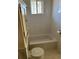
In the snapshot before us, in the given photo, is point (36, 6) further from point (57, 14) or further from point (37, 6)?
point (57, 14)

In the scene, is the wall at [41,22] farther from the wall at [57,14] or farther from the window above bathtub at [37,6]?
the wall at [57,14]

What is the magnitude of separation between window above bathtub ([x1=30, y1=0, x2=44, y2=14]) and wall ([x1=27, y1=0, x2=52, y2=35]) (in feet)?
0.57

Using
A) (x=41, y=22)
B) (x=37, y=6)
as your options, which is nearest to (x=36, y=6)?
(x=37, y=6)

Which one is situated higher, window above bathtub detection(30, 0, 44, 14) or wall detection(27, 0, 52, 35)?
window above bathtub detection(30, 0, 44, 14)

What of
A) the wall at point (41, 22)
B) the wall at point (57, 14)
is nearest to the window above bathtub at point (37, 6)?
the wall at point (41, 22)

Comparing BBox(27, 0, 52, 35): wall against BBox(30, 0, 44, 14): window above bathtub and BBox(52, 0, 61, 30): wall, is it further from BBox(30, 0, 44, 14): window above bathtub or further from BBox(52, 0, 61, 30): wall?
BBox(52, 0, 61, 30): wall

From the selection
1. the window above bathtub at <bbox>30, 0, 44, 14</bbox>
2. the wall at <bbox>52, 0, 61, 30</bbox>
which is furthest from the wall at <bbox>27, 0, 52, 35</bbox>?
the wall at <bbox>52, 0, 61, 30</bbox>

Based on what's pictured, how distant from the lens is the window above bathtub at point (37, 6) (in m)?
5.40

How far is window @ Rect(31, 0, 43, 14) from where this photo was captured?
5.40 meters

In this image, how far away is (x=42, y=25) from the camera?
18.6 ft
